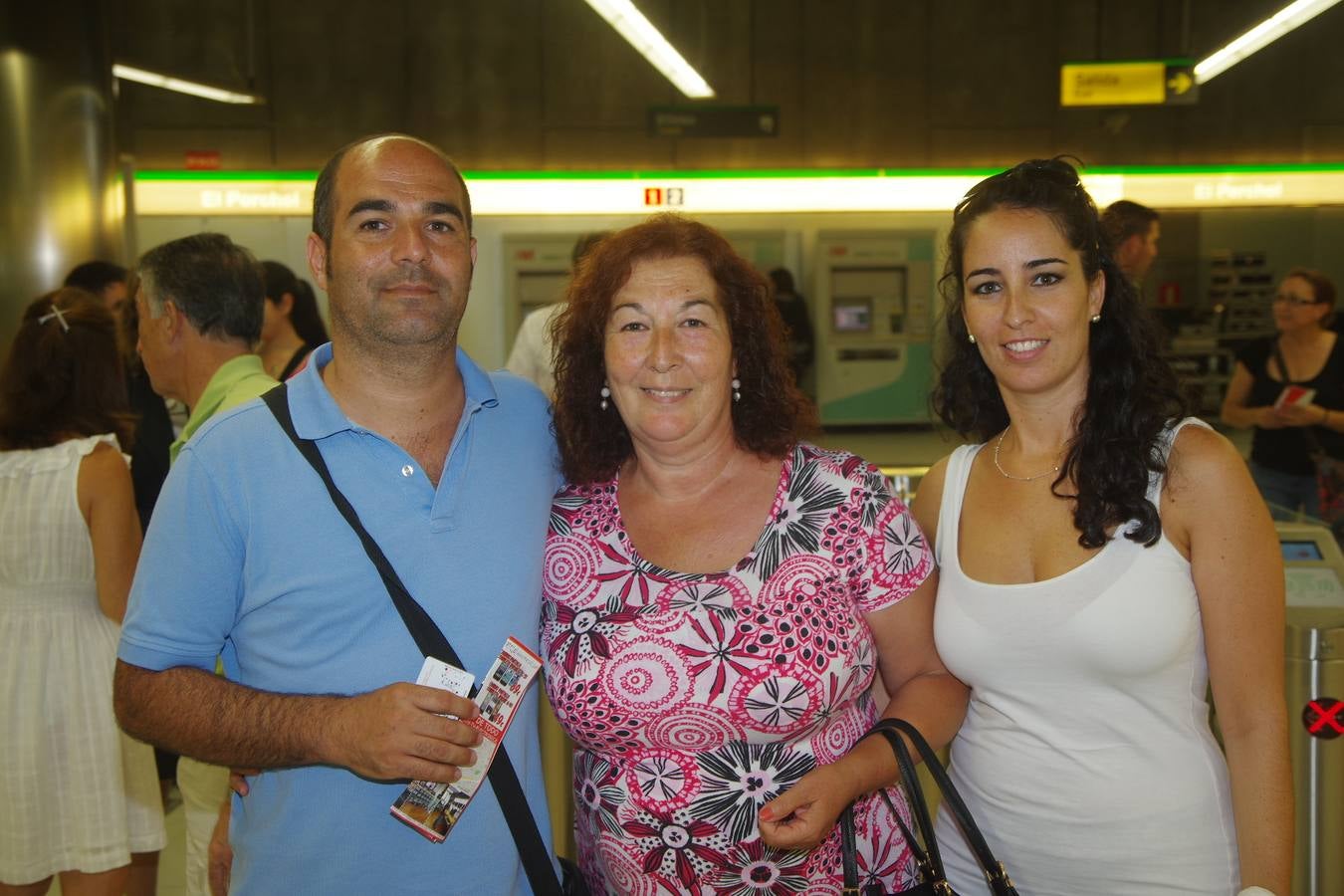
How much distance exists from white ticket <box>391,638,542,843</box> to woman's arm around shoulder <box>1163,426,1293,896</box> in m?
1.02

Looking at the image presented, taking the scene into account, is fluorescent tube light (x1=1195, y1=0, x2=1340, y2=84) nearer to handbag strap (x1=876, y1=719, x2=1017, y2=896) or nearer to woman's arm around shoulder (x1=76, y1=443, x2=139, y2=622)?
handbag strap (x1=876, y1=719, x2=1017, y2=896)

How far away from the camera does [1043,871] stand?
5.55ft

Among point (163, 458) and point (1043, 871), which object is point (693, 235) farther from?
point (163, 458)

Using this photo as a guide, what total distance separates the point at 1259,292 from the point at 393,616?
28.8 ft

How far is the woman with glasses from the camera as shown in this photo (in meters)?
5.09

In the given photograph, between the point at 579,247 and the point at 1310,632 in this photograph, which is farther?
the point at 579,247

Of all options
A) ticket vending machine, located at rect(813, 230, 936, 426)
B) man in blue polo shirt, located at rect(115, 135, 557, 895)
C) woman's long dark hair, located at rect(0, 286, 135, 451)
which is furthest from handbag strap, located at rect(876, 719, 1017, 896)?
ticket vending machine, located at rect(813, 230, 936, 426)

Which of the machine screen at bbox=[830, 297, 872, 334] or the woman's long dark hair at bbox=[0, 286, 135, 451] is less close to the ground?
the machine screen at bbox=[830, 297, 872, 334]

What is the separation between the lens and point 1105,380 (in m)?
1.81

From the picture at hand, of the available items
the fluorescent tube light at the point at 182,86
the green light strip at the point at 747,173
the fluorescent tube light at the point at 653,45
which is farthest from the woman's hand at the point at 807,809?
the fluorescent tube light at the point at 182,86

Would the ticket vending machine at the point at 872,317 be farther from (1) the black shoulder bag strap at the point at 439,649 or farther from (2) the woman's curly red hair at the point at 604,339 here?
(1) the black shoulder bag strap at the point at 439,649

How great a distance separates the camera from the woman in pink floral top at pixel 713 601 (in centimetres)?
167

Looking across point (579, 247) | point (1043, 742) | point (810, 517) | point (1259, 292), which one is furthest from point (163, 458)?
point (1259, 292)

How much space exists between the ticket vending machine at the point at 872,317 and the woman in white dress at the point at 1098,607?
6577 millimetres
